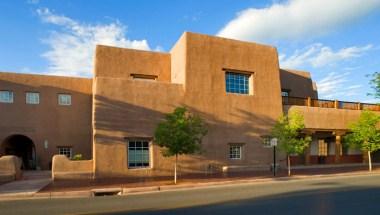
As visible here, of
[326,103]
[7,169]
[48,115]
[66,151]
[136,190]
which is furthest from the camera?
[326,103]

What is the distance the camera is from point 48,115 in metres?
27.0

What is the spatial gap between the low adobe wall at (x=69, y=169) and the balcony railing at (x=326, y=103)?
16.5 meters

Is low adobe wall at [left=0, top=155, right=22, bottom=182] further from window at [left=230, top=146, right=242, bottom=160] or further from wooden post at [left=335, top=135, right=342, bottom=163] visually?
wooden post at [left=335, top=135, right=342, bottom=163]

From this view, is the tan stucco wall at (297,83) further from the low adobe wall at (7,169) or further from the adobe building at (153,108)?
the low adobe wall at (7,169)

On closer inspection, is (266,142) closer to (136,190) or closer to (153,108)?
(153,108)

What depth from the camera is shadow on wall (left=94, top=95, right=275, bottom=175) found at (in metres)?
20.5

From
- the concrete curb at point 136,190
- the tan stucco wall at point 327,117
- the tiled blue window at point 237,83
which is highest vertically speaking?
the tiled blue window at point 237,83

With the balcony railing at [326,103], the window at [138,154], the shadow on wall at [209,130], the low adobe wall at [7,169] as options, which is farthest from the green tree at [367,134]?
the low adobe wall at [7,169]

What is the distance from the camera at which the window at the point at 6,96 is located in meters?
26.0

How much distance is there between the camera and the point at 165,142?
17.8 meters

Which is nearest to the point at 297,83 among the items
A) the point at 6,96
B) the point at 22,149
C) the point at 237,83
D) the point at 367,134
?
the point at 367,134

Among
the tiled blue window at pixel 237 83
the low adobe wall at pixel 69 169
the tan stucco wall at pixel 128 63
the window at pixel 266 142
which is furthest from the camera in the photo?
the window at pixel 266 142

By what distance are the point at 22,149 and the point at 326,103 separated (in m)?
26.9

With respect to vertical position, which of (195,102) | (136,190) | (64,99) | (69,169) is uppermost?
(64,99)
